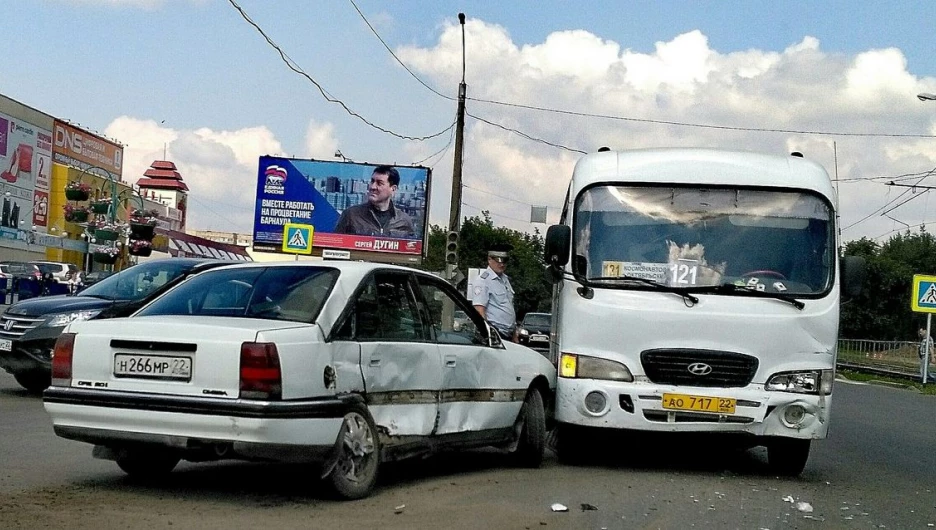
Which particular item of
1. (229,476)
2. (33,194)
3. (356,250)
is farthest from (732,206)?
(33,194)

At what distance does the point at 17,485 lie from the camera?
23.1ft

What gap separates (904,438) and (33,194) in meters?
65.9

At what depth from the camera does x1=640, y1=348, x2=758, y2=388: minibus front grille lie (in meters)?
9.02

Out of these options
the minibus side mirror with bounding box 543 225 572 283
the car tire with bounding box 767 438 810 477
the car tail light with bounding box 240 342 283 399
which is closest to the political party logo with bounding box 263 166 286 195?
the minibus side mirror with bounding box 543 225 572 283

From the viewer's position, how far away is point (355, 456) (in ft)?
22.8

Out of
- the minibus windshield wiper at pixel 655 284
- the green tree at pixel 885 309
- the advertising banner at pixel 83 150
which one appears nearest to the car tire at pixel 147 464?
the minibus windshield wiper at pixel 655 284

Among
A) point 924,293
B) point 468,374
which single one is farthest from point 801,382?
point 924,293

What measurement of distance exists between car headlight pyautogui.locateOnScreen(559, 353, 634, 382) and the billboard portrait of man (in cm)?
3815

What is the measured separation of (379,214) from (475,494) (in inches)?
1594

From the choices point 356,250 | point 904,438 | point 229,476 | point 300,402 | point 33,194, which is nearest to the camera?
point 300,402

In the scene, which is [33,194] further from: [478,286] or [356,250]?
[478,286]

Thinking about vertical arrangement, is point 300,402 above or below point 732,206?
below

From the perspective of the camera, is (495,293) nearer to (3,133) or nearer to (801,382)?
(801,382)

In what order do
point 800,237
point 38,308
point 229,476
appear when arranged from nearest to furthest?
1. point 229,476
2. point 800,237
3. point 38,308
